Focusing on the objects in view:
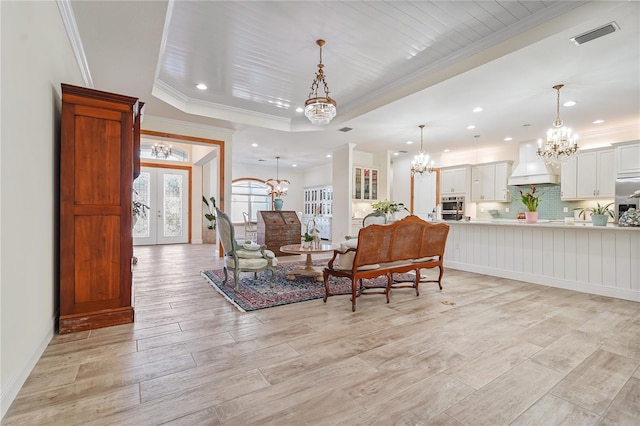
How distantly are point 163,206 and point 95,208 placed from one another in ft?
22.8

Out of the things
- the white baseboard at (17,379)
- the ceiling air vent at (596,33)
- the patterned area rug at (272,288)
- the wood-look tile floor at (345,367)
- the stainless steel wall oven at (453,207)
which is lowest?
the wood-look tile floor at (345,367)

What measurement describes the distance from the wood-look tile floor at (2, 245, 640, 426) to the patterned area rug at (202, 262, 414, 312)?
207mm

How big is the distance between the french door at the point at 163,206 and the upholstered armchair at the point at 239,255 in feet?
19.4

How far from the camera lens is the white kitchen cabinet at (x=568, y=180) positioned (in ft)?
21.9

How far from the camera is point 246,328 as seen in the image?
2740mm

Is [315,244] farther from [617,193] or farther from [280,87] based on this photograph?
[617,193]

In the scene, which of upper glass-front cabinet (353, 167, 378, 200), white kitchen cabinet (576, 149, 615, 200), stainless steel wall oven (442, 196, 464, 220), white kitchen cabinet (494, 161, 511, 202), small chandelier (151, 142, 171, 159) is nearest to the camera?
white kitchen cabinet (576, 149, 615, 200)

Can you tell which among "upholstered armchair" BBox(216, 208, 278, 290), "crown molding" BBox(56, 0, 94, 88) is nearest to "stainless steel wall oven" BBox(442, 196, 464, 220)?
"upholstered armchair" BBox(216, 208, 278, 290)

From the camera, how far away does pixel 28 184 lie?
1.95 meters

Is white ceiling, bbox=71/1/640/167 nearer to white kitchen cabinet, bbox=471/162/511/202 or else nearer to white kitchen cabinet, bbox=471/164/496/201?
white kitchen cabinet, bbox=471/162/511/202

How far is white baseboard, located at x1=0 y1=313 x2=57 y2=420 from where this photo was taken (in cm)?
155

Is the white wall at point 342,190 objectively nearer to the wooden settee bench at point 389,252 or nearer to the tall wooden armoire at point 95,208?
the wooden settee bench at point 389,252

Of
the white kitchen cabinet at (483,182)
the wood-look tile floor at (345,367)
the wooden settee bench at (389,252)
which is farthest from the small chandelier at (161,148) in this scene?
the white kitchen cabinet at (483,182)

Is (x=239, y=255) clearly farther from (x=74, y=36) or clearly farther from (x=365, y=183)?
(x=365, y=183)
